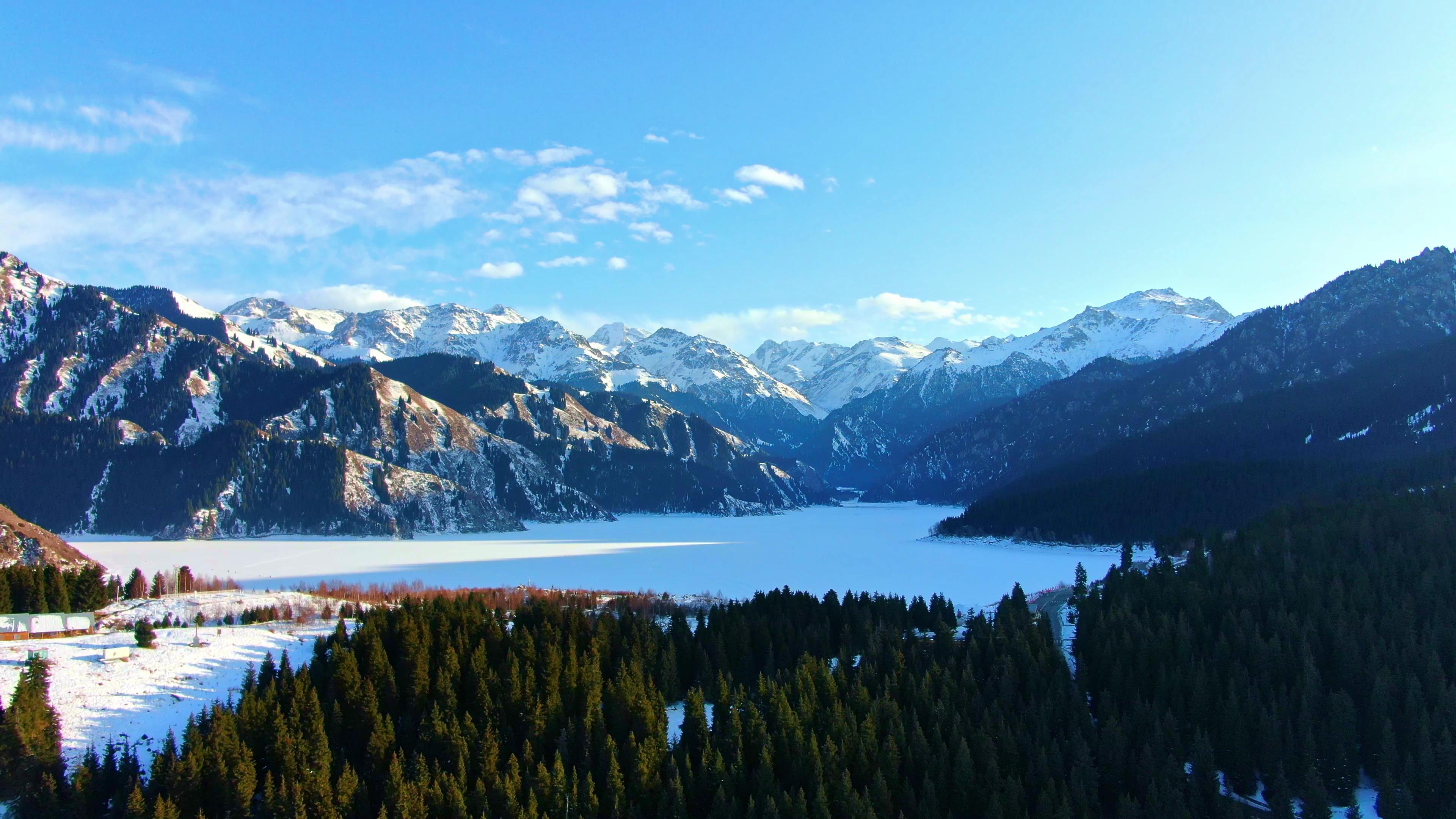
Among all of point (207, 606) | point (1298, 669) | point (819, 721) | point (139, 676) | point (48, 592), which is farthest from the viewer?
point (207, 606)

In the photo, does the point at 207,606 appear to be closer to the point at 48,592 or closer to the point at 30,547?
the point at 48,592

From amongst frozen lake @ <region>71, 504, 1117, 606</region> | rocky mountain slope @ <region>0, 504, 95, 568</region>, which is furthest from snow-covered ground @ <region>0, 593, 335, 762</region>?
rocky mountain slope @ <region>0, 504, 95, 568</region>

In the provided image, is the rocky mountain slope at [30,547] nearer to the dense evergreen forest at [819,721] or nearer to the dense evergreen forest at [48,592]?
the dense evergreen forest at [48,592]

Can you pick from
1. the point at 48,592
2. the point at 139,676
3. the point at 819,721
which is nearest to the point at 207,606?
the point at 48,592

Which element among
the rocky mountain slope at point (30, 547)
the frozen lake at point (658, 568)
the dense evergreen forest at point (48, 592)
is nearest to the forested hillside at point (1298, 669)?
the frozen lake at point (658, 568)

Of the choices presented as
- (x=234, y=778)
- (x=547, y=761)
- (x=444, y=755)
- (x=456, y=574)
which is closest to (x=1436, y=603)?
(x=547, y=761)

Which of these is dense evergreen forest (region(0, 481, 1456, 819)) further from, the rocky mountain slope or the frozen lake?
the rocky mountain slope

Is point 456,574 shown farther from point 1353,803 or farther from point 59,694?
point 1353,803
